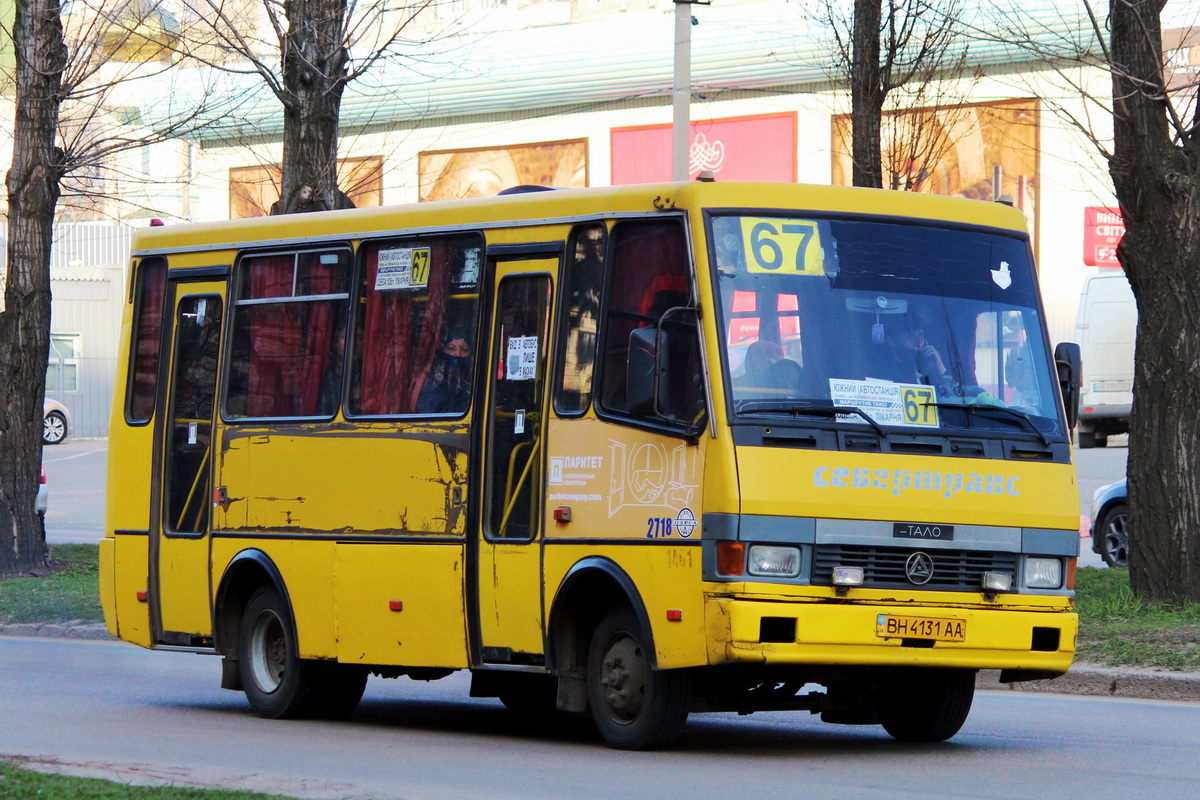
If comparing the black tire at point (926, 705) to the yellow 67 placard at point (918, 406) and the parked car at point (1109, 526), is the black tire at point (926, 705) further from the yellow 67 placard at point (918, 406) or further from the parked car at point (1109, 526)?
the parked car at point (1109, 526)

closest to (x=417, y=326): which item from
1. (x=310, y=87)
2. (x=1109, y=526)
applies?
(x=310, y=87)

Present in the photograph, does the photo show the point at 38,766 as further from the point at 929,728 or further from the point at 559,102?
the point at 559,102

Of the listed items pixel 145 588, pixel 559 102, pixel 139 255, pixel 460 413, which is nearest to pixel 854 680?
pixel 460 413

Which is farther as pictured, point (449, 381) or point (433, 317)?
point (433, 317)

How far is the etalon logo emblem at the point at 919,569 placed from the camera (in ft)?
31.1

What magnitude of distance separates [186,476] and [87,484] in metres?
27.1

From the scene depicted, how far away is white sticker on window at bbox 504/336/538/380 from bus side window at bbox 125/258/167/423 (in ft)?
11.6

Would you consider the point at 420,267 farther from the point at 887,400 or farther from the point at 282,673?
the point at 887,400

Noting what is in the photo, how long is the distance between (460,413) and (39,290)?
494 inches

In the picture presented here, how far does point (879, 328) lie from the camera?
9.71m

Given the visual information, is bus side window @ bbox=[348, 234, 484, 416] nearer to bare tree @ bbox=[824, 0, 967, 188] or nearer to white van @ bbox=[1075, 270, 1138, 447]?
bare tree @ bbox=[824, 0, 967, 188]

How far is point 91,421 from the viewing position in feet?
180

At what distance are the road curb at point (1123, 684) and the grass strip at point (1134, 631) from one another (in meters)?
0.19

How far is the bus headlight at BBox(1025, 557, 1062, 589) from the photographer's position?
9797 millimetres
